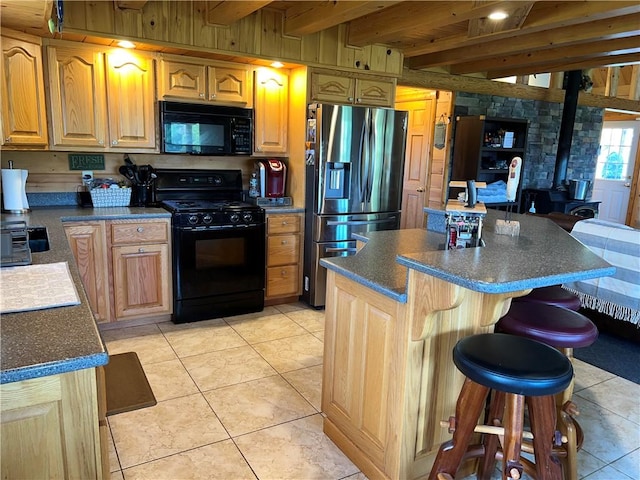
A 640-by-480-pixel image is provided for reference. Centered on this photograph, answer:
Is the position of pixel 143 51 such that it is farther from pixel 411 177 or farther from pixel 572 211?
pixel 572 211

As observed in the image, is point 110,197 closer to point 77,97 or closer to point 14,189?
point 14,189

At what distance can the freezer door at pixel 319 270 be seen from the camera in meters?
4.00

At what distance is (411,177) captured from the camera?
19.4 ft

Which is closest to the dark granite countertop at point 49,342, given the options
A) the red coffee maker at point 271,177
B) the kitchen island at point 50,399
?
the kitchen island at point 50,399

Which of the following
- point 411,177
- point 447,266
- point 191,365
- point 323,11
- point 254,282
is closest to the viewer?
point 447,266

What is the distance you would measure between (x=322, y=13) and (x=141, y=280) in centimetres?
236

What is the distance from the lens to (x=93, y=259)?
3264 millimetres

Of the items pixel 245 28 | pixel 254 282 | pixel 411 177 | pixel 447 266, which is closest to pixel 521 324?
pixel 447 266

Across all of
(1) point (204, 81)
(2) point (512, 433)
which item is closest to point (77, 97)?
(1) point (204, 81)

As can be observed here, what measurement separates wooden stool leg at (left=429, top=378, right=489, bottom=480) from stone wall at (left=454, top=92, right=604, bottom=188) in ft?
15.0

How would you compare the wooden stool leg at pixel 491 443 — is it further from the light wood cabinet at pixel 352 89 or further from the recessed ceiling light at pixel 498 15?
the light wood cabinet at pixel 352 89

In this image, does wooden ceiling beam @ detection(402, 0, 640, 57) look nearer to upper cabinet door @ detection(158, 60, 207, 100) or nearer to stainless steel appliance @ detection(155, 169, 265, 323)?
upper cabinet door @ detection(158, 60, 207, 100)

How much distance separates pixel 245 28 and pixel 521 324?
2.96 m

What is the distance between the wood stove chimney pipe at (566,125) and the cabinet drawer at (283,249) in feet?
13.8
